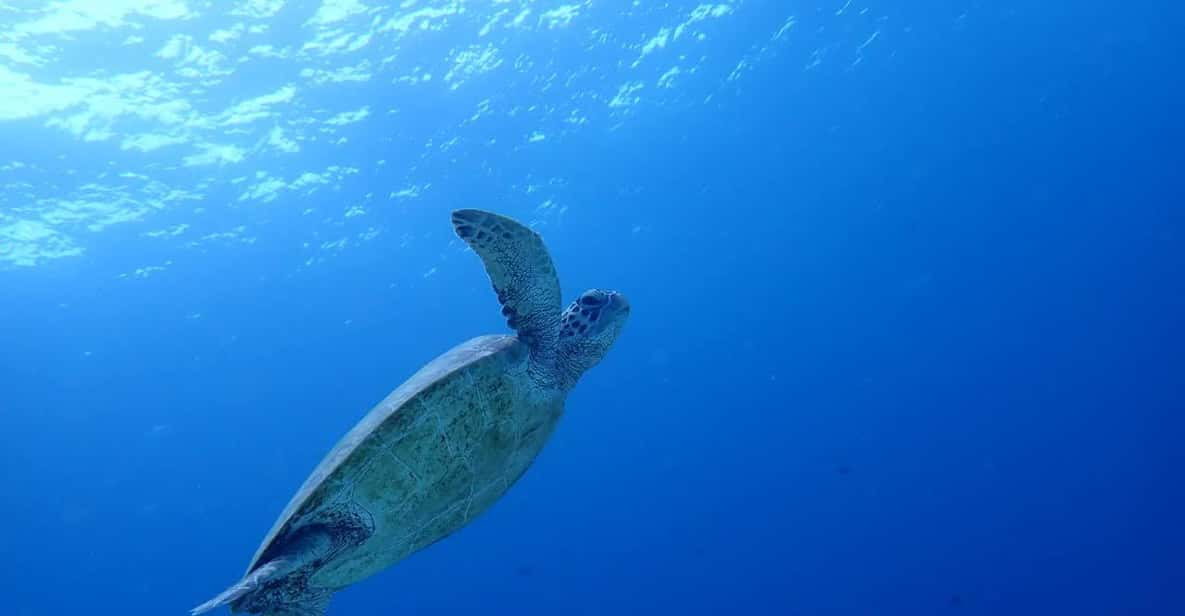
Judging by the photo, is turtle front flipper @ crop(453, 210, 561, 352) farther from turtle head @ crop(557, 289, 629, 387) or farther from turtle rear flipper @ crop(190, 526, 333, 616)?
turtle rear flipper @ crop(190, 526, 333, 616)

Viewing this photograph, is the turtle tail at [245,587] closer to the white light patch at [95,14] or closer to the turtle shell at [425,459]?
the turtle shell at [425,459]

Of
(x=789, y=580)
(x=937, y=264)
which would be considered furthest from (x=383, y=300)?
(x=937, y=264)

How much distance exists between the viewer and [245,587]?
2.90 meters

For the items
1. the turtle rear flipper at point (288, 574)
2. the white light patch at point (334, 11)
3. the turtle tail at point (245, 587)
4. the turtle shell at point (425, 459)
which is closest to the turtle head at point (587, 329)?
the turtle shell at point (425, 459)

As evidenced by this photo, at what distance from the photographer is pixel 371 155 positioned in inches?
795

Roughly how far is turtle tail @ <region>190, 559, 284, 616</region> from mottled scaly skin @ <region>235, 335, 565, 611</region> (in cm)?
26

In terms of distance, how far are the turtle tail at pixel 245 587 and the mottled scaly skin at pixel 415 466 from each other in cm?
26

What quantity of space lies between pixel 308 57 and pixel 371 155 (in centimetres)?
522

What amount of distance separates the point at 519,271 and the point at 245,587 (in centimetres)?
235

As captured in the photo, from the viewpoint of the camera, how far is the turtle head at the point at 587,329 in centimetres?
483

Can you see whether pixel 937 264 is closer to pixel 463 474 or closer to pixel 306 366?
pixel 306 366

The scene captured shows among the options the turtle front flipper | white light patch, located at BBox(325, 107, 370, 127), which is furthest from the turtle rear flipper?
white light patch, located at BBox(325, 107, 370, 127)

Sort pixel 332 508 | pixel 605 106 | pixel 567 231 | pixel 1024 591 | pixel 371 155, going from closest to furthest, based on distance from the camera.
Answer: pixel 332 508 → pixel 371 155 → pixel 605 106 → pixel 567 231 → pixel 1024 591

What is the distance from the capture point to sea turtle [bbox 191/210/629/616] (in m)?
3.41
